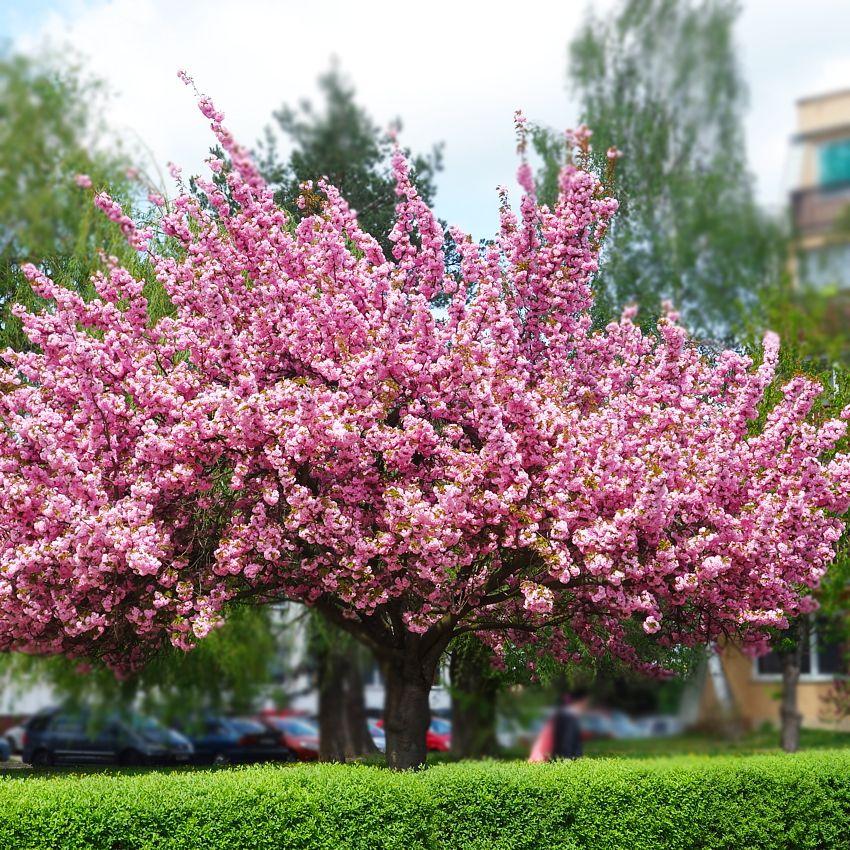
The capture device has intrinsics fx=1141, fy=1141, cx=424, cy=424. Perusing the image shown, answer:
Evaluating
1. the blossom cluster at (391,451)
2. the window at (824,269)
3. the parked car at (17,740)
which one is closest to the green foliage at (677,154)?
the blossom cluster at (391,451)

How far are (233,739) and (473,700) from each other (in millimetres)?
8002

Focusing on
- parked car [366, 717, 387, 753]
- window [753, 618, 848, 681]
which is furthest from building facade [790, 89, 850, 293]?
window [753, 618, 848, 681]

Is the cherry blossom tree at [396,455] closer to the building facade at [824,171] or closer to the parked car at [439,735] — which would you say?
the building facade at [824,171]

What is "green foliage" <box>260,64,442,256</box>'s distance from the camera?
16.8 metres

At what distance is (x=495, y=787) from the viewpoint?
10.6 m

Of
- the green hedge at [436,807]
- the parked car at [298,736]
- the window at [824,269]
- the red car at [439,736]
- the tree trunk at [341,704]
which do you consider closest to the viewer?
the window at [824,269]

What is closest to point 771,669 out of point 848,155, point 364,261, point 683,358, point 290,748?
point 290,748

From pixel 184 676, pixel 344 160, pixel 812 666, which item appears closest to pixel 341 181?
pixel 344 160

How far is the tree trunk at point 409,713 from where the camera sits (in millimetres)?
12523

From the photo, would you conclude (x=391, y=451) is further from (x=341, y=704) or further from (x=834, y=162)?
(x=341, y=704)

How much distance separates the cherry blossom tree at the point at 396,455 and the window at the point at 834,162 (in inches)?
138

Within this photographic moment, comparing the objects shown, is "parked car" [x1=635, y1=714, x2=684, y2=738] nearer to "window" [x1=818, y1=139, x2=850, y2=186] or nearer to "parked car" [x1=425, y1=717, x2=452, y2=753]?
"window" [x1=818, y1=139, x2=850, y2=186]

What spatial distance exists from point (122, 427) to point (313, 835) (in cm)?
441

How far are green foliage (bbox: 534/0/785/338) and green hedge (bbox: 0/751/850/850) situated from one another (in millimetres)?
9204
